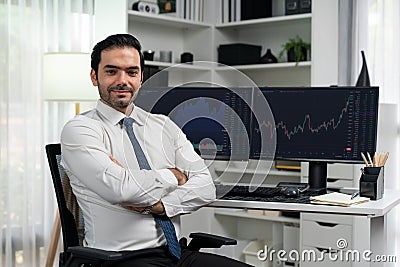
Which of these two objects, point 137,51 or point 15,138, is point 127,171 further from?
point 15,138

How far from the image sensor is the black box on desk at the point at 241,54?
483 centimetres

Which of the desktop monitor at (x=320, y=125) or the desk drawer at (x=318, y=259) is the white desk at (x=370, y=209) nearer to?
the desktop monitor at (x=320, y=125)

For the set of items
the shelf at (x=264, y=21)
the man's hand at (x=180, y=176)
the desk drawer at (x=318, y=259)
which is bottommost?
the desk drawer at (x=318, y=259)

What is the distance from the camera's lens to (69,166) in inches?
99.9

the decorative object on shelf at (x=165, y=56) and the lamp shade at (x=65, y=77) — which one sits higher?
the decorative object on shelf at (x=165, y=56)

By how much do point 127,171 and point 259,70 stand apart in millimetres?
2672

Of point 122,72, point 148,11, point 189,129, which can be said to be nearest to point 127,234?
point 122,72

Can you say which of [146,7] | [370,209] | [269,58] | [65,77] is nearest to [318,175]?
[370,209]

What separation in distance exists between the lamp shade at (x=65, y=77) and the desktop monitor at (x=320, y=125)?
0.96m

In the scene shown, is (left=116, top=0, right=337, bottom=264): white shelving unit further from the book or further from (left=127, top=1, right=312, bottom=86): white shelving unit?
the book

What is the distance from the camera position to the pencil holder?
2.92 m

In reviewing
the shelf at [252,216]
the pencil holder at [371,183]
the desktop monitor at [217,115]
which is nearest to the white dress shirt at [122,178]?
the desktop monitor at [217,115]

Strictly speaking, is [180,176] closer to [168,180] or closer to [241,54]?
[168,180]

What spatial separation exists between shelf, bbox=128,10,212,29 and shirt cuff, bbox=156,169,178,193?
6.50 feet
